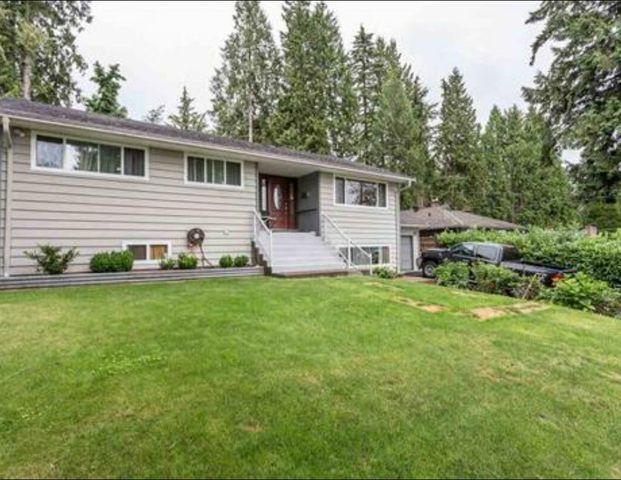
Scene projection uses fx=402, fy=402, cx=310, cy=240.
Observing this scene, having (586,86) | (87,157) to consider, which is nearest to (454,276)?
(87,157)

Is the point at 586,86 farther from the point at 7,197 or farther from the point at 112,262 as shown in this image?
the point at 7,197

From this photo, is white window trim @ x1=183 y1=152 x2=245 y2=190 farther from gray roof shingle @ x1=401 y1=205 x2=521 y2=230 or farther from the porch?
gray roof shingle @ x1=401 y1=205 x2=521 y2=230

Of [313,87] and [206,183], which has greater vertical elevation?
[313,87]

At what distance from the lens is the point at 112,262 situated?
8.77m

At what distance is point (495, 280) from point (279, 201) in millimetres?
7350

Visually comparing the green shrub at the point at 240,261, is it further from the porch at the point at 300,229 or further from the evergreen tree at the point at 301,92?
the evergreen tree at the point at 301,92

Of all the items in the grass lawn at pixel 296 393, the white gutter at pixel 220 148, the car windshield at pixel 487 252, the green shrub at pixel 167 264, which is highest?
the white gutter at pixel 220 148

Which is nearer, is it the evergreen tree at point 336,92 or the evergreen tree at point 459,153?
the evergreen tree at point 336,92

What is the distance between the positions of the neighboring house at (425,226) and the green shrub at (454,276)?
27.3 feet

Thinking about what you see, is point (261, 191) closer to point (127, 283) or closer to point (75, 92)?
point (127, 283)

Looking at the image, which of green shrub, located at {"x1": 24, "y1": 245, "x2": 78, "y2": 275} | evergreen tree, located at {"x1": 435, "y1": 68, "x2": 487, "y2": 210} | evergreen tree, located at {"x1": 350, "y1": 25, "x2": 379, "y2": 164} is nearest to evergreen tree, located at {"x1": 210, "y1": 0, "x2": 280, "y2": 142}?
evergreen tree, located at {"x1": 350, "y1": 25, "x2": 379, "y2": 164}

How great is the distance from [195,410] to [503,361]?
3414mm

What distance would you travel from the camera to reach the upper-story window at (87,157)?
860 centimetres

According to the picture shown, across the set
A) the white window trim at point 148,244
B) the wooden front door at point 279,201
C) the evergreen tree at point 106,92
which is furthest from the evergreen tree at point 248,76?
the white window trim at point 148,244
